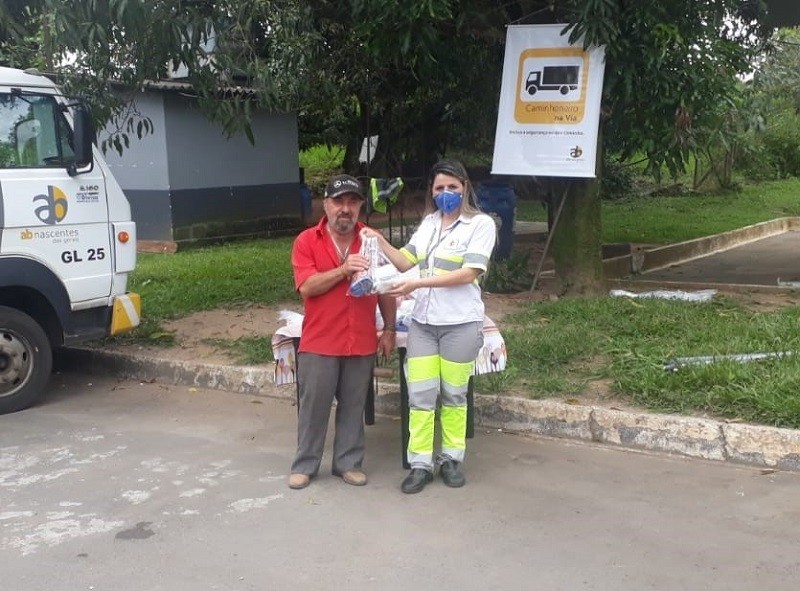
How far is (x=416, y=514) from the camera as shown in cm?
456

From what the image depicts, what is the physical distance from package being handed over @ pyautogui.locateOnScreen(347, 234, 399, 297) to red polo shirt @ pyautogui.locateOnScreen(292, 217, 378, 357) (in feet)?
0.52

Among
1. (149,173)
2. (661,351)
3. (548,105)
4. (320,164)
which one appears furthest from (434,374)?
(320,164)

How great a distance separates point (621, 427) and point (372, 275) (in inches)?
75.6

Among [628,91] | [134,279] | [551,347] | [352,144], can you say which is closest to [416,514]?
[551,347]

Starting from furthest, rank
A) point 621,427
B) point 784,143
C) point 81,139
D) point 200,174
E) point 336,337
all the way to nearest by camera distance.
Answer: point 784,143 → point 200,174 → point 81,139 → point 621,427 → point 336,337

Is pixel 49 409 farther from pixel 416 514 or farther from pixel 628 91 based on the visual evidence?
pixel 628 91

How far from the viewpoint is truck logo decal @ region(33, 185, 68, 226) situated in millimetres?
6488

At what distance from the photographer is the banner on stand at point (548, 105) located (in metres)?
8.05

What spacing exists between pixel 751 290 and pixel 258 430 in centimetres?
A: 535

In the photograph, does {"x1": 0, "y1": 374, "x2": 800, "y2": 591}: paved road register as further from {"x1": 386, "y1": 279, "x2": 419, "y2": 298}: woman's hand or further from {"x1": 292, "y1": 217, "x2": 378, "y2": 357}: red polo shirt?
{"x1": 386, "y1": 279, "x2": 419, "y2": 298}: woman's hand

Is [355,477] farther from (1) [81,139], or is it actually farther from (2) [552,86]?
(2) [552,86]

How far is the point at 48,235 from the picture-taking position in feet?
21.5

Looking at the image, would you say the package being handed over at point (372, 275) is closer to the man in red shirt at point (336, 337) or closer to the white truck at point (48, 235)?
the man in red shirt at point (336, 337)

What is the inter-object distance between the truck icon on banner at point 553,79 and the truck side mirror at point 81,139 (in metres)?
3.77
